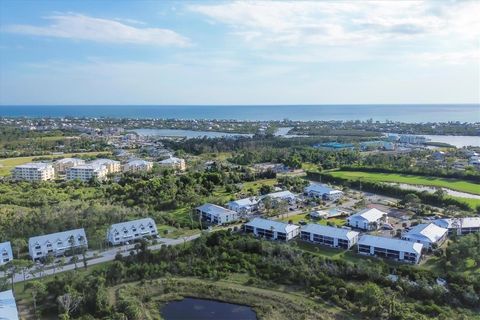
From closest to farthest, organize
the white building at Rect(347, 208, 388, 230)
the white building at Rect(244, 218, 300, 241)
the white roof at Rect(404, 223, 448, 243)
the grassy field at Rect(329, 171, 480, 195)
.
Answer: the white roof at Rect(404, 223, 448, 243), the white building at Rect(244, 218, 300, 241), the white building at Rect(347, 208, 388, 230), the grassy field at Rect(329, 171, 480, 195)

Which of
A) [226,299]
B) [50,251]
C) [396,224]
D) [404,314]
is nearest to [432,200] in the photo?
[396,224]

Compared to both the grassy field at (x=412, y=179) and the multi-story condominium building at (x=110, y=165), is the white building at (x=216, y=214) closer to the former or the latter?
the grassy field at (x=412, y=179)

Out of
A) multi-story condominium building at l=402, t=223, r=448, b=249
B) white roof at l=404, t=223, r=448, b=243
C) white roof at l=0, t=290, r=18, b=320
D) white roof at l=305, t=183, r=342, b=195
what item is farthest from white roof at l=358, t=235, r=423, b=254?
white roof at l=0, t=290, r=18, b=320

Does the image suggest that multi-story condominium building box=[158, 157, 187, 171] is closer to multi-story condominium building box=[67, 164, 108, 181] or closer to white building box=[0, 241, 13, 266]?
multi-story condominium building box=[67, 164, 108, 181]

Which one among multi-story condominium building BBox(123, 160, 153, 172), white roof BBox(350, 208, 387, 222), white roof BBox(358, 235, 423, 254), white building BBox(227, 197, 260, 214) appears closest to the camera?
white roof BBox(358, 235, 423, 254)

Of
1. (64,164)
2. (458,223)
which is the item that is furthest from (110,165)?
(458,223)

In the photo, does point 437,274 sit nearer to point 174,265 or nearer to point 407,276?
point 407,276

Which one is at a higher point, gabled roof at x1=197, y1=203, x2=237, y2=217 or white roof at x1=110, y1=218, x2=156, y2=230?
white roof at x1=110, y1=218, x2=156, y2=230
